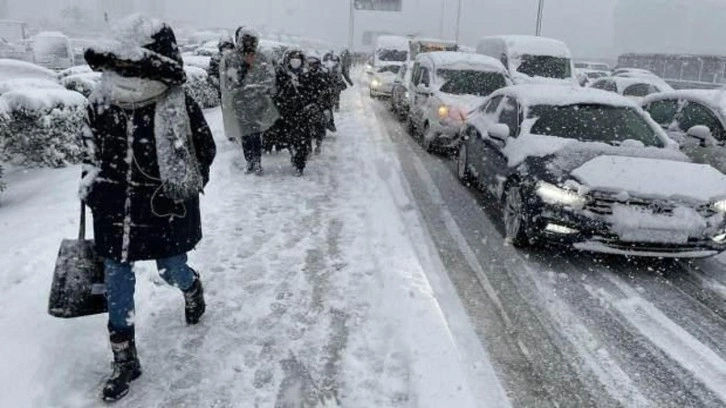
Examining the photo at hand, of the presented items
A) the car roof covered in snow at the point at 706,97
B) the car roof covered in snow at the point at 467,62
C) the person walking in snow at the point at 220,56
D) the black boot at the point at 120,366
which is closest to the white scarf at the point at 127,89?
the black boot at the point at 120,366

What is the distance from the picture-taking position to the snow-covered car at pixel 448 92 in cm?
1052

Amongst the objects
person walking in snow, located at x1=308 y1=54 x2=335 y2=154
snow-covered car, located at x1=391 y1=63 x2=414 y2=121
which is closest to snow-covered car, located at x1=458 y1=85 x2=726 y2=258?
person walking in snow, located at x1=308 y1=54 x2=335 y2=154

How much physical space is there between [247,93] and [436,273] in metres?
4.57

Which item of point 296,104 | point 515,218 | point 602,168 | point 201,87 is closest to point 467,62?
point 296,104

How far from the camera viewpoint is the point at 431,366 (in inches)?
141

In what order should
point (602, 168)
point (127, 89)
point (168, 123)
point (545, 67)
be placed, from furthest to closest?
point (545, 67) → point (602, 168) → point (168, 123) → point (127, 89)

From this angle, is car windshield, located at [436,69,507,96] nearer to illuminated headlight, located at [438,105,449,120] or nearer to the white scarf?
illuminated headlight, located at [438,105,449,120]

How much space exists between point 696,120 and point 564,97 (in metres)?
2.46

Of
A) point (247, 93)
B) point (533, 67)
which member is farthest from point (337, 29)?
point (247, 93)

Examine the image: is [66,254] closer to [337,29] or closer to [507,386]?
[507,386]

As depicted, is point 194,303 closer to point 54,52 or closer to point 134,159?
point 134,159

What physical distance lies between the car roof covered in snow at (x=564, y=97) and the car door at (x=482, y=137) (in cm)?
54

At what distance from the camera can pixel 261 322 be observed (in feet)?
13.3

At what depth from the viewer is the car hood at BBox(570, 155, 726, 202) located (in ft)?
17.0
